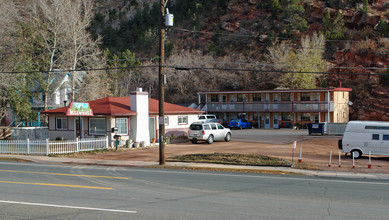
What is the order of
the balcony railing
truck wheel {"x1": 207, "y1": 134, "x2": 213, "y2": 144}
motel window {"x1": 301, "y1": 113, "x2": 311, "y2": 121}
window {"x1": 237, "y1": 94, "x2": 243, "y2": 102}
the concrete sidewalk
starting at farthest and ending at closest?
window {"x1": 237, "y1": 94, "x2": 243, "y2": 102} → motel window {"x1": 301, "y1": 113, "x2": 311, "y2": 121} → the balcony railing → truck wheel {"x1": 207, "y1": 134, "x2": 213, "y2": 144} → the concrete sidewalk

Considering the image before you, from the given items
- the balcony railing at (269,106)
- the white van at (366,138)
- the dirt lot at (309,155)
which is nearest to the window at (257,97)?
the balcony railing at (269,106)

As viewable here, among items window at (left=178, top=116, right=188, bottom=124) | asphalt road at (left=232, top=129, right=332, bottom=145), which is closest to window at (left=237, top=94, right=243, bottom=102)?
asphalt road at (left=232, top=129, right=332, bottom=145)

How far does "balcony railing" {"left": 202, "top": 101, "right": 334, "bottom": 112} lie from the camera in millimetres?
51594

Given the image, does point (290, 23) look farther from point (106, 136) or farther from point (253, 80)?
point (106, 136)

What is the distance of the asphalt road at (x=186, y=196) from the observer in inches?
391

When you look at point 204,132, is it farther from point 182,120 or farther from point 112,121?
point 112,121

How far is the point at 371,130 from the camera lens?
76.4 ft

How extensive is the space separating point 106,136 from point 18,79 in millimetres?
15035

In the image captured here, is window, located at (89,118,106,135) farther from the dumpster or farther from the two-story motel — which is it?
the two-story motel

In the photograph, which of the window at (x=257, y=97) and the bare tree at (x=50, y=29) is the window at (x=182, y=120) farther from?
the window at (x=257, y=97)

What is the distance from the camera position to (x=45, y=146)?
2680 cm

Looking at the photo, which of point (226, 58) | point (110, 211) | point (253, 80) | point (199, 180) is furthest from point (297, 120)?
point (110, 211)

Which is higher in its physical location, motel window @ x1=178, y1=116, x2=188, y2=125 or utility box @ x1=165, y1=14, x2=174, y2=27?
utility box @ x1=165, y1=14, x2=174, y2=27

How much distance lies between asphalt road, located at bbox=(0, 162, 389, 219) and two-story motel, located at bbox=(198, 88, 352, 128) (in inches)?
1463
